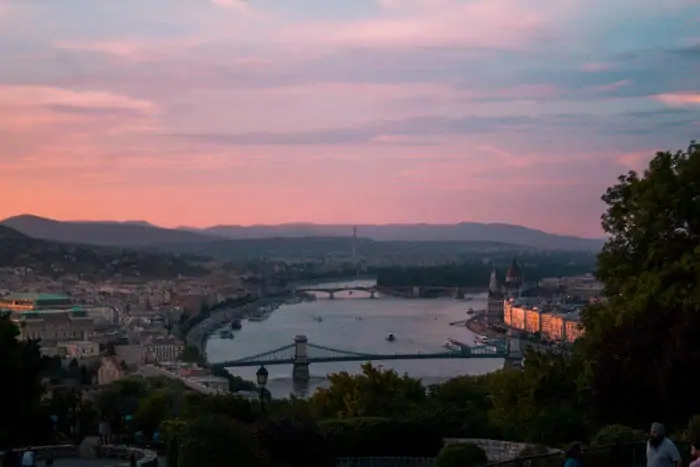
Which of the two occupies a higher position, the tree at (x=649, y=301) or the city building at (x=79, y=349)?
the tree at (x=649, y=301)

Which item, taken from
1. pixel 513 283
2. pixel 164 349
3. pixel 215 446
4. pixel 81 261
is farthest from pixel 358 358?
pixel 81 261

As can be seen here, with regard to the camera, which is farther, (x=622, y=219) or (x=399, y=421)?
(x=622, y=219)

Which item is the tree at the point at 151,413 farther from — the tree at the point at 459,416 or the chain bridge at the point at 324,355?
the chain bridge at the point at 324,355

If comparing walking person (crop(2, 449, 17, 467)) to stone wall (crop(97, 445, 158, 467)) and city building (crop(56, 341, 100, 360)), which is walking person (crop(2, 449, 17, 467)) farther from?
city building (crop(56, 341, 100, 360))

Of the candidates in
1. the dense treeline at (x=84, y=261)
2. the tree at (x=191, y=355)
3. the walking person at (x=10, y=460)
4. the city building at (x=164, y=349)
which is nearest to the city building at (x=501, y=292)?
Result: the city building at (x=164, y=349)

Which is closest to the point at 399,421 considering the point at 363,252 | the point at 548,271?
the point at 548,271

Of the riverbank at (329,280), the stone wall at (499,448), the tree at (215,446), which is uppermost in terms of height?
the tree at (215,446)

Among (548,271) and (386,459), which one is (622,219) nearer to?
(386,459)
